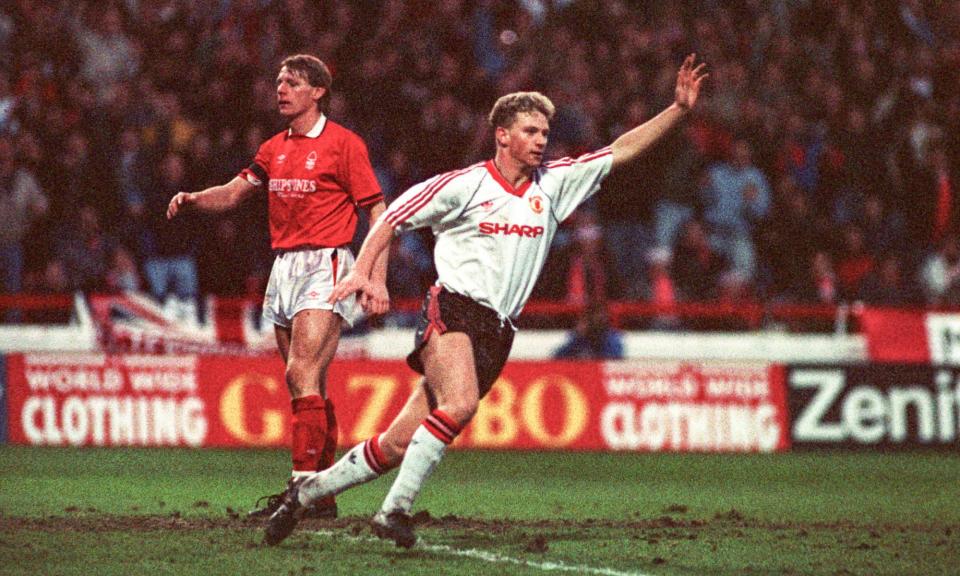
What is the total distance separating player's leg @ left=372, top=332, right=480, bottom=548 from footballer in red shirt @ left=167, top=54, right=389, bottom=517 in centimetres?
155

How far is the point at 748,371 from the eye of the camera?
16359 mm

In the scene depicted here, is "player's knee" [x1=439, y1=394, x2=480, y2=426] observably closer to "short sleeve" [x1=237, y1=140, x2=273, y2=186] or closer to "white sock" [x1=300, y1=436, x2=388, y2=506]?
"white sock" [x1=300, y1=436, x2=388, y2=506]

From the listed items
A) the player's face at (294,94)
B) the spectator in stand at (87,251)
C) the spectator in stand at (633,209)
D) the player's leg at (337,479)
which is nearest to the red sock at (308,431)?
the player's leg at (337,479)

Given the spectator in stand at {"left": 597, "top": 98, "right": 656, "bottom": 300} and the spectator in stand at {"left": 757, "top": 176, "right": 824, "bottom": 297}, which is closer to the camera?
the spectator in stand at {"left": 597, "top": 98, "right": 656, "bottom": 300}

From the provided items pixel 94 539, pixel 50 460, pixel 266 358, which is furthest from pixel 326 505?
pixel 266 358

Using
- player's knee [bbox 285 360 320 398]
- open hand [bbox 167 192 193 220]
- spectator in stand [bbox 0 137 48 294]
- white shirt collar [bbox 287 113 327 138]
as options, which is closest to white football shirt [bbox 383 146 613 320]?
player's knee [bbox 285 360 320 398]

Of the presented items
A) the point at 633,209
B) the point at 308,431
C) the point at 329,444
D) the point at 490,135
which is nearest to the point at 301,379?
the point at 308,431

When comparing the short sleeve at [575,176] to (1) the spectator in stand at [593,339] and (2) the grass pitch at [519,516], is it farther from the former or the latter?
(1) the spectator in stand at [593,339]

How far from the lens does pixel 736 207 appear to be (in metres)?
18.3

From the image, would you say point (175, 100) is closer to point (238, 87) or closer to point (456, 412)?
point (238, 87)

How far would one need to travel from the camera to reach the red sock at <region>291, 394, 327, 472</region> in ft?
30.1

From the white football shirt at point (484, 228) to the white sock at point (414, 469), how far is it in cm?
80

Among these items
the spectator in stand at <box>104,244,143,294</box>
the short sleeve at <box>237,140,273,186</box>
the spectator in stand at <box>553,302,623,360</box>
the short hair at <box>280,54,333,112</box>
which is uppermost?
the short hair at <box>280,54,333,112</box>

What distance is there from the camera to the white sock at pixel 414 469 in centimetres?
758
